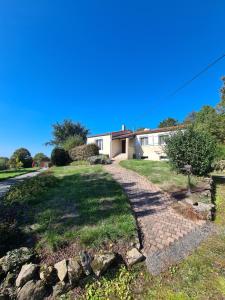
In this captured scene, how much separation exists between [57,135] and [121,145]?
2019 centimetres

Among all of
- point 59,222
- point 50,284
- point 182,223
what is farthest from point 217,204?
point 50,284

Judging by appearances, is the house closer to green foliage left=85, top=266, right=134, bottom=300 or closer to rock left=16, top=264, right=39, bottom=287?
green foliage left=85, top=266, right=134, bottom=300

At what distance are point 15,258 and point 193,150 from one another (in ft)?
30.6

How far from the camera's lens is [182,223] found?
17.4ft

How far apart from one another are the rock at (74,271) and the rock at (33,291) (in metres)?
0.45

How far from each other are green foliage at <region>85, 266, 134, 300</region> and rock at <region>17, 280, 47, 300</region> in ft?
2.44

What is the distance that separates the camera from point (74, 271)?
3236mm

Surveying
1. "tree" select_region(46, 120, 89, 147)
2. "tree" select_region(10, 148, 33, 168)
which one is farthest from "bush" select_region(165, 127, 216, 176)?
"tree" select_region(46, 120, 89, 147)

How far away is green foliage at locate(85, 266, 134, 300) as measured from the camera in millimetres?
3010

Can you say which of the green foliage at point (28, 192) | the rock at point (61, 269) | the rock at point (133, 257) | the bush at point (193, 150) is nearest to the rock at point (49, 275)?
the rock at point (61, 269)

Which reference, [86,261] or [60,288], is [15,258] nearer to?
[60,288]

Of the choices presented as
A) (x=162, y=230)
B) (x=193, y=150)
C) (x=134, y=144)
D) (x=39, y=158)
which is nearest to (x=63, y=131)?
(x=39, y=158)

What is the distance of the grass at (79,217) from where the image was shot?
13.5ft

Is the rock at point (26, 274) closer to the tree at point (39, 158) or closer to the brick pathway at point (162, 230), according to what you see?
the brick pathway at point (162, 230)
